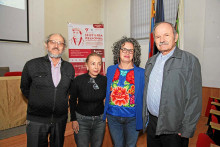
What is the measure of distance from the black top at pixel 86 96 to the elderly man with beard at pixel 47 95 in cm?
10

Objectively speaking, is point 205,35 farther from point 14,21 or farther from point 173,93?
point 14,21

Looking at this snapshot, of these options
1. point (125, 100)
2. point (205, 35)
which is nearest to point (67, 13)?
point (205, 35)

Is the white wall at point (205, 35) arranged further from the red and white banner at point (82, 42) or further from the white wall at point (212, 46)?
the red and white banner at point (82, 42)

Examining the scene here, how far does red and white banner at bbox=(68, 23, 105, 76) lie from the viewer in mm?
4103

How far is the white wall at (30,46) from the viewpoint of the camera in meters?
3.74

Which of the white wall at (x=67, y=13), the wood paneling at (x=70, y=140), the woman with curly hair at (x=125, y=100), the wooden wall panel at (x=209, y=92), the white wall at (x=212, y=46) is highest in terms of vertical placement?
the white wall at (x=67, y=13)

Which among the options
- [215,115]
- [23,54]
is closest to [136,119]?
[215,115]

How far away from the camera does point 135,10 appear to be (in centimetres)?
506

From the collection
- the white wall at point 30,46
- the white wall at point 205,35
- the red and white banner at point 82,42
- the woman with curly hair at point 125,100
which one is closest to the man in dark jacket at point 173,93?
the woman with curly hair at point 125,100

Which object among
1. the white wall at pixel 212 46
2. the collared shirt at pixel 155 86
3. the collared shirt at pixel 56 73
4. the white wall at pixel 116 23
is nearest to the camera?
the collared shirt at pixel 155 86

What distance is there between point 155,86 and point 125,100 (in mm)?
344

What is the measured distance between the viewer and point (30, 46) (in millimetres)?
4125

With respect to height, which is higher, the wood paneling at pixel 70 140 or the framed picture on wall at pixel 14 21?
the framed picture on wall at pixel 14 21

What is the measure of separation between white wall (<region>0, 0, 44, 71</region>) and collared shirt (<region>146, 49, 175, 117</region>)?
3.68m
